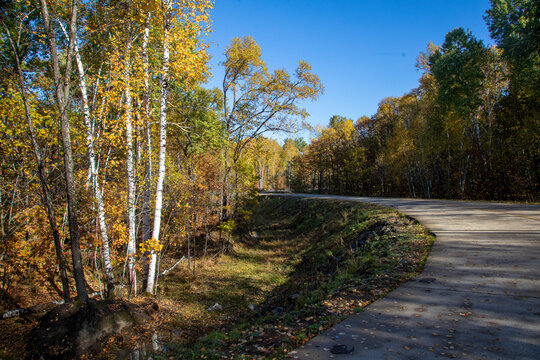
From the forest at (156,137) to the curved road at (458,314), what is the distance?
590cm

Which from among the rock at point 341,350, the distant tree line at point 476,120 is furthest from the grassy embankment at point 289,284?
the distant tree line at point 476,120

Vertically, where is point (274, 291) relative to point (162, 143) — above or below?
below

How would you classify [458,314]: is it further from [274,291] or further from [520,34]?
[520,34]

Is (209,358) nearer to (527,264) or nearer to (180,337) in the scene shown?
(180,337)

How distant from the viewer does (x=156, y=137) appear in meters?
13.6

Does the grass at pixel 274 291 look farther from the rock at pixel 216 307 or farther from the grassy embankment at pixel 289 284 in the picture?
the rock at pixel 216 307

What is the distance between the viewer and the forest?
25.0ft

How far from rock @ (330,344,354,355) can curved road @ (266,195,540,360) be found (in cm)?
3

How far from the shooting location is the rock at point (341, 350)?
3.12 m

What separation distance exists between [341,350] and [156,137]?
42.9 feet

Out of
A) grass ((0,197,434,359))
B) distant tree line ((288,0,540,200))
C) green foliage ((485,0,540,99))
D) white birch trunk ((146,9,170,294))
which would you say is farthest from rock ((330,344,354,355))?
green foliage ((485,0,540,99))

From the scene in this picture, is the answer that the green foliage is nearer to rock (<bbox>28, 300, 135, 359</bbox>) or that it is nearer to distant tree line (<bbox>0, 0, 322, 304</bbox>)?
distant tree line (<bbox>0, 0, 322, 304</bbox>)

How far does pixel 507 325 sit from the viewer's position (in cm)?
332

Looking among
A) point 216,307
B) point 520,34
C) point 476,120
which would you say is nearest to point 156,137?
point 216,307
